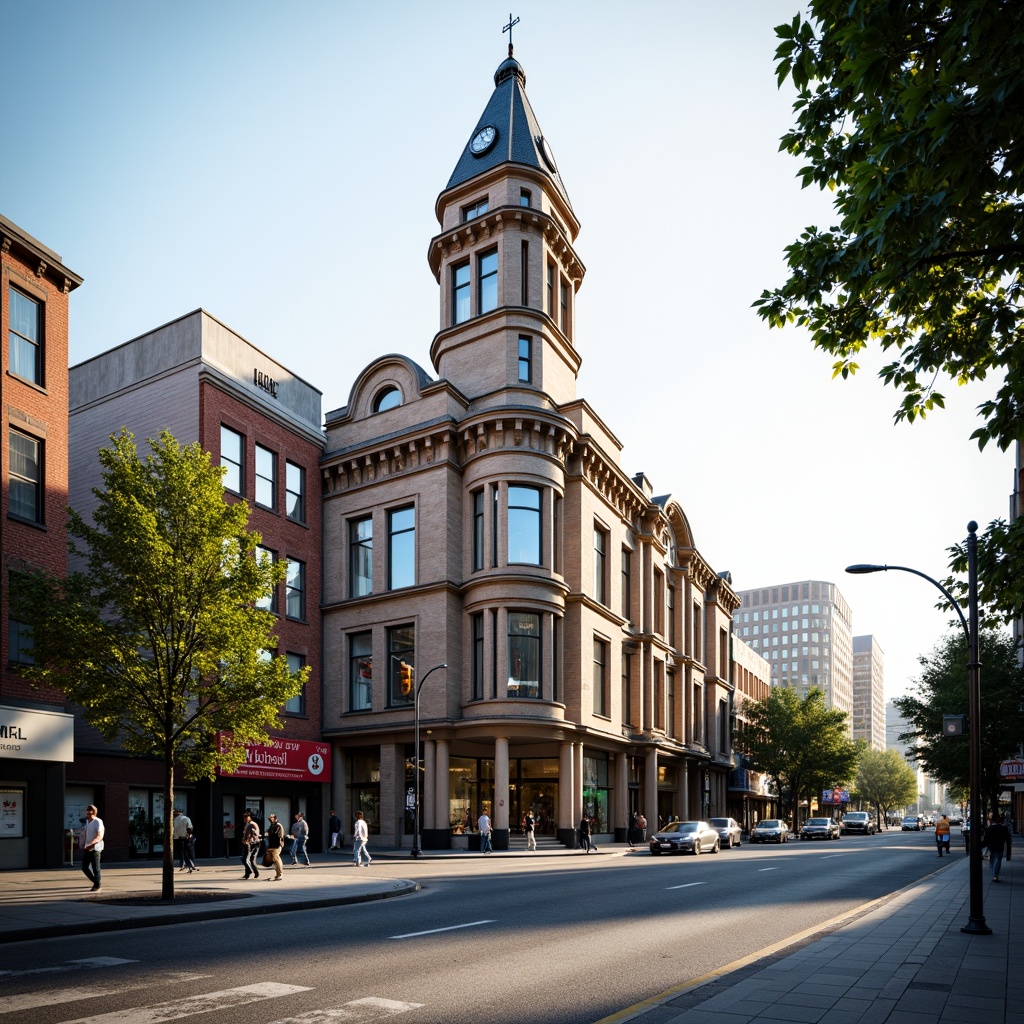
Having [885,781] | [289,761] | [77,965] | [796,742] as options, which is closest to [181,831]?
[289,761]

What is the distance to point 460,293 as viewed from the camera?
156 feet

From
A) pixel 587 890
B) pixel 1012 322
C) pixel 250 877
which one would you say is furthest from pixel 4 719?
pixel 1012 322

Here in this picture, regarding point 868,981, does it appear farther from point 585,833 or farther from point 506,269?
point 506,269

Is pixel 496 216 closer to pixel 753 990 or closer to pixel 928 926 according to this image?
pixel 928 926

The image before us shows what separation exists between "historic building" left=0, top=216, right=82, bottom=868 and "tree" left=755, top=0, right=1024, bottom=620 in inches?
859

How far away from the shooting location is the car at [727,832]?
161ft

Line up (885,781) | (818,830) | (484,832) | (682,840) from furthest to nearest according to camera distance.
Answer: (885,781), (818,830), (682,840), (484,832)

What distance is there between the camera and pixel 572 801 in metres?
42.3

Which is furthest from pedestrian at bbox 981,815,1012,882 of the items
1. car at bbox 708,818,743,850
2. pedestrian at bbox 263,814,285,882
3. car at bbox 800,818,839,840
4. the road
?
car at bbox 800,818,839,840

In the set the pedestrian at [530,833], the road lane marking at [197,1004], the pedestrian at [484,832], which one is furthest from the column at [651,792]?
the road lane marking at [197,1004]

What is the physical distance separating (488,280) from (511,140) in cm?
706

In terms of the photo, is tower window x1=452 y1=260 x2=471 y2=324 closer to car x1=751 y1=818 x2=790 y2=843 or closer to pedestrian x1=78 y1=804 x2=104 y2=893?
pedestrian x1=78 y1=804 x2=104 y2=893

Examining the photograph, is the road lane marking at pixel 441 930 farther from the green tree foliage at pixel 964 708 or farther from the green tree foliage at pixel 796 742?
the green tree foliage at pixel 796 742

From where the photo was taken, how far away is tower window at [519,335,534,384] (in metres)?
45.0
